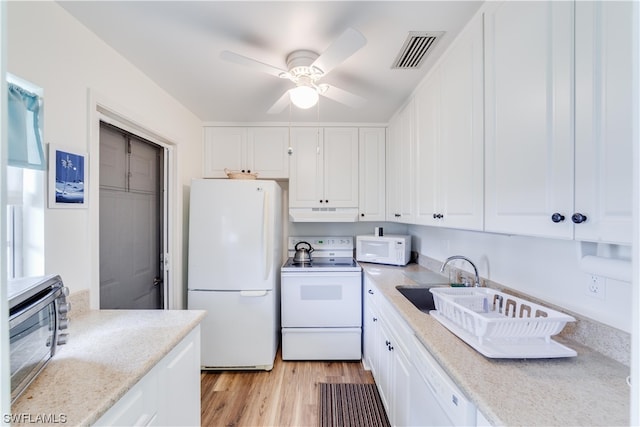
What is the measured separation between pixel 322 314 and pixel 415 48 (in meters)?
2.19

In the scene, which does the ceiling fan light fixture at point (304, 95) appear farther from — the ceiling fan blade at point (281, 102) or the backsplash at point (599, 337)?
Answer: the backsplash at point (599, 337)

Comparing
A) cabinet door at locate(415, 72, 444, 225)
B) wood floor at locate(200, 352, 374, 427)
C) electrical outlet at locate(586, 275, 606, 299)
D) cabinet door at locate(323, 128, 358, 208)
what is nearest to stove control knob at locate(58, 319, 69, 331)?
wood floor at locate(200, 352, 374, 427)

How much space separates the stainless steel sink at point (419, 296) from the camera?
67.8 inches

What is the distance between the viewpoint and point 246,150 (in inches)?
108

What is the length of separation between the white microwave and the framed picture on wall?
2.23m

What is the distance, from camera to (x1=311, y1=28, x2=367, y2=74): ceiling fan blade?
107cm

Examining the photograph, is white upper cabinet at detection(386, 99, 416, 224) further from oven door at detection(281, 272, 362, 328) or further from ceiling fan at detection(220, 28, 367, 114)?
oven door at detection(281, 272, 362, 328)

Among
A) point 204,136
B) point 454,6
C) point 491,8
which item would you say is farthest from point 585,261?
point 204,136

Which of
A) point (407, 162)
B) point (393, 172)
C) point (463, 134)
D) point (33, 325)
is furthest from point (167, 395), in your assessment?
point (393, 172)

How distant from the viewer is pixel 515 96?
0.97 m

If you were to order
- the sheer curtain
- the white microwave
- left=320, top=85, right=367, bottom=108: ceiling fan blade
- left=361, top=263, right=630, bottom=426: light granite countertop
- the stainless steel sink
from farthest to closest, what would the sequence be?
the white microwave, the stainless steel sink, left=320, top=85, right=367, bottom=108: ceiling fan blade, the sheer curtain, left=361, top=263, right=630, bottom=426: light granite countertop

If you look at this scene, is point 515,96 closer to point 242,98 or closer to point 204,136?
point 242,98

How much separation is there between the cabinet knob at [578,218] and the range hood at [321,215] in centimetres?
207

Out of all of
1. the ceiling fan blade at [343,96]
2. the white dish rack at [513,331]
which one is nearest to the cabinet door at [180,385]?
the white dish rack at [513,331]
